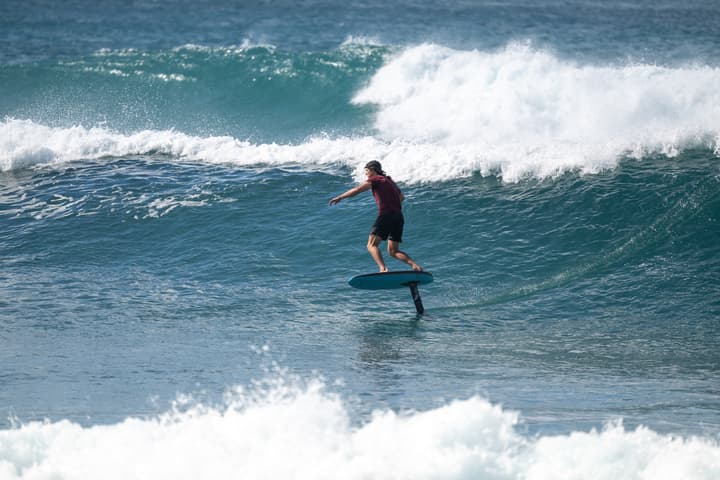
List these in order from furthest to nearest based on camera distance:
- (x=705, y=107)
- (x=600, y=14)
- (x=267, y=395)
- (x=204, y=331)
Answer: (x=600, y=14)
(x=705, y=107)
(x=204, y=331)
(x=267, y=395)

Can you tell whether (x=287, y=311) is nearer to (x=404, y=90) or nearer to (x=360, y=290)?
(x=360, y=290)

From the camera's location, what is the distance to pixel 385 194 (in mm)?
10953

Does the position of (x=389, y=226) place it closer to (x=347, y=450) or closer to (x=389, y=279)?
(x=389, y=279)

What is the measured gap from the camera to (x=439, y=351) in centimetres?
988

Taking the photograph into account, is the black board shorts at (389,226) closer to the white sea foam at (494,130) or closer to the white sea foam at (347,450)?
the white sea foam at (347,450)

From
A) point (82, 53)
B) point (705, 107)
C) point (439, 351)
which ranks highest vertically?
point (82, 53)

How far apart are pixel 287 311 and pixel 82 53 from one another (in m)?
19.9

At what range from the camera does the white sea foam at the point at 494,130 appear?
1574 cm

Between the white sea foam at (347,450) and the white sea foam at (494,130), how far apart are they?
30.3 feet

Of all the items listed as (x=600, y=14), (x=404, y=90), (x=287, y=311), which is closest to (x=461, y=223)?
(x=287, y=311)

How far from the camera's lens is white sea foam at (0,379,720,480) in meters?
6.21

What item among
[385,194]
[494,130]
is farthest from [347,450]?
[494,130]

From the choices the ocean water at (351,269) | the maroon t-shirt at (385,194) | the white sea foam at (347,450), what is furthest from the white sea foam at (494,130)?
the white sea foam at (347,450)

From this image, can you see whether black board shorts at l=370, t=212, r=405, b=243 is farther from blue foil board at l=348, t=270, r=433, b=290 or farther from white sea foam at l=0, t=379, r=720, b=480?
white sea foam at l=0, t=379, r=720, b=480
